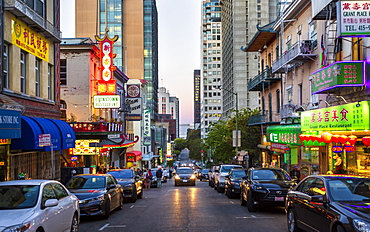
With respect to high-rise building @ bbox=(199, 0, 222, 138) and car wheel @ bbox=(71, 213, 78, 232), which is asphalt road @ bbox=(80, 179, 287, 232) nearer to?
car wheel @ bbox=(71, 213, 78, 232)

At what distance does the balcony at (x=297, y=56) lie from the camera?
25094 mm

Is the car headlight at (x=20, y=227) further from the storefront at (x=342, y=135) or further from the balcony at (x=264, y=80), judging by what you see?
the balcony at (x=264, y=80)

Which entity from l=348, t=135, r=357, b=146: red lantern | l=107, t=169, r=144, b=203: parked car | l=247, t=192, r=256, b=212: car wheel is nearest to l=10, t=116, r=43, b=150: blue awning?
l=107, t=169, r=144, b=203: parked car

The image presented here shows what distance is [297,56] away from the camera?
2558 centimetres

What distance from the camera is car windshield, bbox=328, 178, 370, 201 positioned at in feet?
27.9

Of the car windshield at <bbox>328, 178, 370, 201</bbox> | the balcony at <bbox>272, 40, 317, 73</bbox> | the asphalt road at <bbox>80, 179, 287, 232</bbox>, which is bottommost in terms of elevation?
the asphalt road at <bbox>80, 179, 287, 232</bbox>

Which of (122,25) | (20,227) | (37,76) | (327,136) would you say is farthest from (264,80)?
(122,25)

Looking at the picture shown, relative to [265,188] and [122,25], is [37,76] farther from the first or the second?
[122,25]

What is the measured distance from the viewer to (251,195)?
1475 centimetres

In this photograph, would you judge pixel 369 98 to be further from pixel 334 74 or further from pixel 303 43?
pixel 303 43

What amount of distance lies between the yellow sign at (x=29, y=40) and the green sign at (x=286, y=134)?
15014 millimetres

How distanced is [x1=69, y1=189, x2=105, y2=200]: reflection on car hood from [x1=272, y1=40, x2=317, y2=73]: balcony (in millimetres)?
16083

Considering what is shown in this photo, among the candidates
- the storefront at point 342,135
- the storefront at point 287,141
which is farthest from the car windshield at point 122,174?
the storefront at point 287,141

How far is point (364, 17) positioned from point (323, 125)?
21.9 ft
